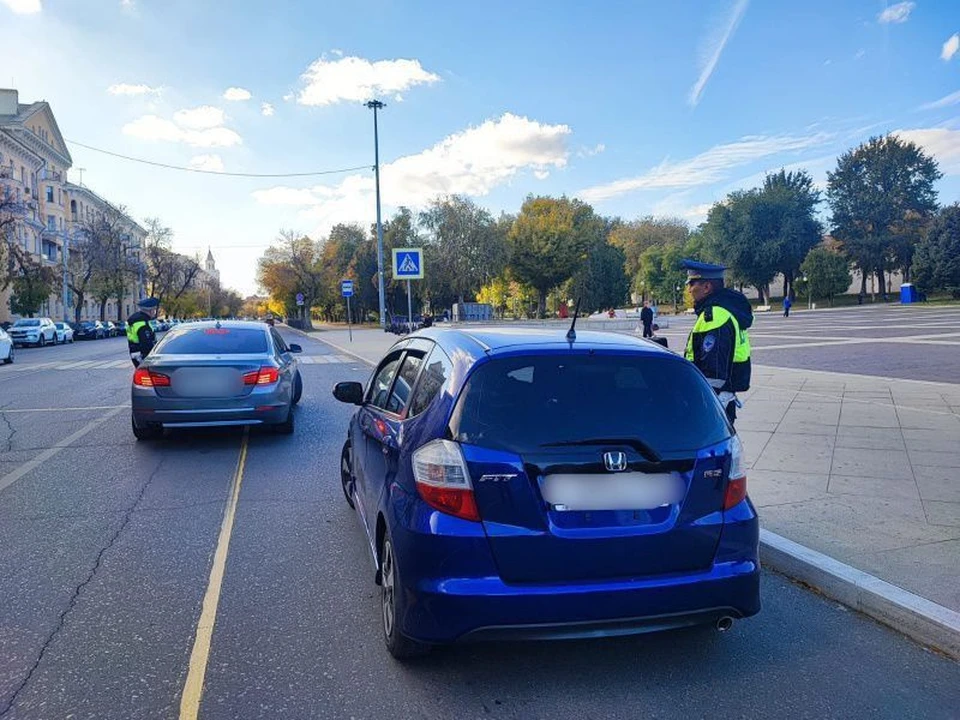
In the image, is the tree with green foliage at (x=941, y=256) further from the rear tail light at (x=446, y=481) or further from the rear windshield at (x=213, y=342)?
the rear tail light at (x=446, y=481)

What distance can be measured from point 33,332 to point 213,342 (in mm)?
36652

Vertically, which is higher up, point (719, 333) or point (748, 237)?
point (748, 237)

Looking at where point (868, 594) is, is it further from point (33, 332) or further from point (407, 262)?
point (33, 332)

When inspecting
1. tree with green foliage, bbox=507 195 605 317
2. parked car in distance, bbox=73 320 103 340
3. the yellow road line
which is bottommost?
parked car in distance, bbox=73 320 103 340

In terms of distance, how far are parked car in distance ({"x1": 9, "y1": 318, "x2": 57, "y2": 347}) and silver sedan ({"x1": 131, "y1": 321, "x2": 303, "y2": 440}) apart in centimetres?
3532

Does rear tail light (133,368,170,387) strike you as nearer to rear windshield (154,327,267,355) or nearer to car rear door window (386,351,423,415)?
rear windshield (154,327,267,355)

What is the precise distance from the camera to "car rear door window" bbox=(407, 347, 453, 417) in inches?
134

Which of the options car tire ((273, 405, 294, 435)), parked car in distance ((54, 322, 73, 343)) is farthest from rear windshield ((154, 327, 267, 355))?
parked car in distance ((54, 322, 73, 343))

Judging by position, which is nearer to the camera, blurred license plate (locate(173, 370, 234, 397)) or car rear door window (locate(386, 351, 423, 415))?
car rear door window (locate(386, 351, 423, 415))

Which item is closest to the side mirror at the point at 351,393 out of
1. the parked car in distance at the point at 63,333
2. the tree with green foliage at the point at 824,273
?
the parked car in distance at the point at 63,333

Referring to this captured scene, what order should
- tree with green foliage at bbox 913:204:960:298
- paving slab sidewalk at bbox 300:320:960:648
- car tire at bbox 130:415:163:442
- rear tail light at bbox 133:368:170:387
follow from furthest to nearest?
tree with green foliage at bbox 913:204:960:298 → car tire at bbox 130:415:163:442 → rear tail light at bbox 133:368:170:387 → paving slab sidewalk at bbox 300:320:960:648

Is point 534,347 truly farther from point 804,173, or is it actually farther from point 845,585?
point 804,173

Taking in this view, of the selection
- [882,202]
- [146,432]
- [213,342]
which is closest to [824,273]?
[882,202]

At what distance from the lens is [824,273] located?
6631 centimetres
